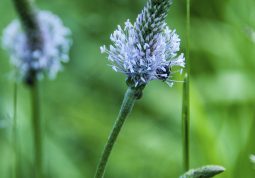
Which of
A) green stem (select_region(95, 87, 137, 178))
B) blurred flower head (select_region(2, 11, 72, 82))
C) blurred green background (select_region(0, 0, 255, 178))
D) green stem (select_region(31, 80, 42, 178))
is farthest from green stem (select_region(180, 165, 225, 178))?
blurred green background (select_region(0, 0, 255, 178))

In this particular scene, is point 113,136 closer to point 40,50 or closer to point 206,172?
point 206,172

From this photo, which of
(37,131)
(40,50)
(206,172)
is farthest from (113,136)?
(40,50)

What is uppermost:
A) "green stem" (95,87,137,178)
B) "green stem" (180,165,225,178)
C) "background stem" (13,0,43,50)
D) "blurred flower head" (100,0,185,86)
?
"background stem" (13,0,43,50)

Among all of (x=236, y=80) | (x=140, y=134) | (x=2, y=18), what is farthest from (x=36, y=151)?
(x=2, y=18)

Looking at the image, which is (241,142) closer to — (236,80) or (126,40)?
(236,80)

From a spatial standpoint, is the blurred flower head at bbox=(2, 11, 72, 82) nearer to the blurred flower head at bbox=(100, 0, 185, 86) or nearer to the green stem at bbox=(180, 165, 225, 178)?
Result: the blurred flower head at bbox=(100, 0, 185, 86)

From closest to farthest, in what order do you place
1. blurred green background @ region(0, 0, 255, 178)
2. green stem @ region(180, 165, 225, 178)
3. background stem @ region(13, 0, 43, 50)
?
green stem @ region(180, 165, 225, 178)
background stem @ region(13, 0, 43, 50)
blurred green background @ region(0, 0, 255, 178)

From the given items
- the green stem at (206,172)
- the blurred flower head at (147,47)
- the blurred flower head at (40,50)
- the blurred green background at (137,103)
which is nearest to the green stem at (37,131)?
the blurred flower head at (40,50)
